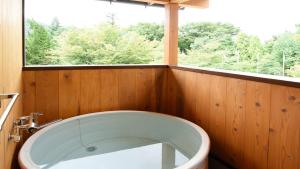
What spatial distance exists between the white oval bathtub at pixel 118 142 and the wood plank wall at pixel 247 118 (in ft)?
0.61

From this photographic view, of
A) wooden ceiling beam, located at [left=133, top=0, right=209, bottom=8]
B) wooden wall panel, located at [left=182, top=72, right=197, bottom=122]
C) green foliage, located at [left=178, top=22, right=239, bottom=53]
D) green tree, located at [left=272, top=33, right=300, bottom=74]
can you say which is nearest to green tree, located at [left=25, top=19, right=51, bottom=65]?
green foliage, located at [left=178, top=22, right=239, bottom=53]

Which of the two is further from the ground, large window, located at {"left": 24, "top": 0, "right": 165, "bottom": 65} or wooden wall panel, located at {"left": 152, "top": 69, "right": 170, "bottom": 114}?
large window, located at {"left": 24, "top": 0, "right": 165, "bottom": 65}

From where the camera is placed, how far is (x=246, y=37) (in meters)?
7.89

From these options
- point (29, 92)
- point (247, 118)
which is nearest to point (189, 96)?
point (247, 118)

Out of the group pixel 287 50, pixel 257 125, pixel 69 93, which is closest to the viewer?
pixel 257 125

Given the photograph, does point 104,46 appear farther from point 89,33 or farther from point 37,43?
point 37,43

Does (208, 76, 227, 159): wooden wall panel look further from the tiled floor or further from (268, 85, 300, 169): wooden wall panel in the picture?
(268, 85, 300, 169): wooden wall panel

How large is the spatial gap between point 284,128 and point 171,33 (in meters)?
1.68

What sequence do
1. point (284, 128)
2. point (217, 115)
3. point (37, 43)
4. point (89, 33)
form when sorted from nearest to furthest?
point (284, 128), point (217, 115), point (37, 43), point (89, 33)

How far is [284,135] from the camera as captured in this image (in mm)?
1419

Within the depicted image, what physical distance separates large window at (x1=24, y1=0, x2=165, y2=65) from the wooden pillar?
10.6ft

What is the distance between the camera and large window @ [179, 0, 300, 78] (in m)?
7.43

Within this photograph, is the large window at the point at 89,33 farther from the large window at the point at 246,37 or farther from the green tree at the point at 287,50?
the green tree at the point at 287,50

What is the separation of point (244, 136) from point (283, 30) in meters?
7.06
